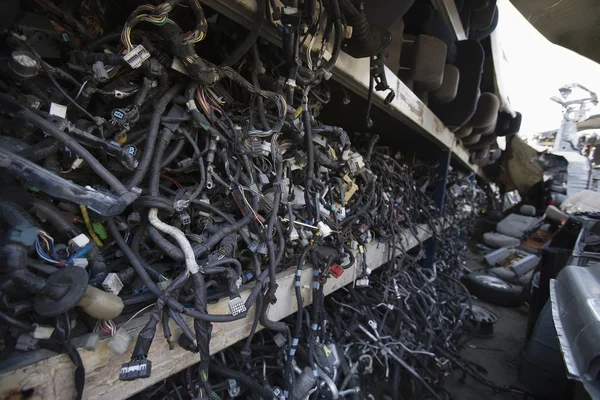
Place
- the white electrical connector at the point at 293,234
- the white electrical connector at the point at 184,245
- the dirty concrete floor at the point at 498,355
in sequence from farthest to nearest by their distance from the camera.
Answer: the dirty concrete floor at the point at 498,355 < the white electrical connector at the point at 293,234 < the white electrical connector at the point at 184,245

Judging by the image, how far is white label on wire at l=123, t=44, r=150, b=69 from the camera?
1.48 ft

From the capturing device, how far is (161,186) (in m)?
0.59

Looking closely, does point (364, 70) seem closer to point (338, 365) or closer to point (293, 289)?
point (293, 289)

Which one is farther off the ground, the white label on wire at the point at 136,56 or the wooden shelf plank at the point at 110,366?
the white label on wire at the point at 136,56

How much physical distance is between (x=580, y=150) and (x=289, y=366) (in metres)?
7.81

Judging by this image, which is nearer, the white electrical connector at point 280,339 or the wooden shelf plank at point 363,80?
the wooden shelf plank at point 363,80

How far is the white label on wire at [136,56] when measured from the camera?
453 mm

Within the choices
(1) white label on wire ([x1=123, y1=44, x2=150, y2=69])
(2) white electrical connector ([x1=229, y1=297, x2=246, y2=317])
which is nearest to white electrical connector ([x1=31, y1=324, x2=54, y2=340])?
(2) white electrical connector ([x1=229, y1=297, x2=246, y2=317])

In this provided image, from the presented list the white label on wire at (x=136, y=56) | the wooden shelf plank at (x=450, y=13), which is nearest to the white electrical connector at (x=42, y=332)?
the white label on wire at (x=136, y=56)

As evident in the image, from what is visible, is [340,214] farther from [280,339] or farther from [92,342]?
[92,342]

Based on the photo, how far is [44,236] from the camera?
42 centimetres

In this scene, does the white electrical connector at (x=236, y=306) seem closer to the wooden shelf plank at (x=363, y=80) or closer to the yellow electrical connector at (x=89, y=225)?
the yellow electrical connector at (x=89, y=225)

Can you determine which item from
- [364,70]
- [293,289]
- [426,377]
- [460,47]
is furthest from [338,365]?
[460,47]

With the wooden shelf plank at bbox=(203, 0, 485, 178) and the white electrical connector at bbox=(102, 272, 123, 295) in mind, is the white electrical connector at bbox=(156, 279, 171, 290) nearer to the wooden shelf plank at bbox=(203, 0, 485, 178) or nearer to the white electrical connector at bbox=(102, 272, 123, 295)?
the white electrical connector at bbox=(102, 272, 123, 295)
